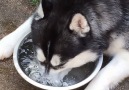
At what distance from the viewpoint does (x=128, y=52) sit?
7.67 ft

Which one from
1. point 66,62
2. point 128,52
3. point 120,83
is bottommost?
point 120,83

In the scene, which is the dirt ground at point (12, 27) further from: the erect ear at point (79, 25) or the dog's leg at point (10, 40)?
the erect ear at point (79, 25)

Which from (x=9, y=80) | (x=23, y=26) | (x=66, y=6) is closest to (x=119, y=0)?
(x=66, y=6)

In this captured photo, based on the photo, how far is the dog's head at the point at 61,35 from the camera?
193cm

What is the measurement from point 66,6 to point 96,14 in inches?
8.6

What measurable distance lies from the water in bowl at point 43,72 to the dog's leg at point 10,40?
13 centimetres

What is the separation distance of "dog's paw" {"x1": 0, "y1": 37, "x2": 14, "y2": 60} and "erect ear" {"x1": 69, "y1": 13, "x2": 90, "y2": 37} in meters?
0.71

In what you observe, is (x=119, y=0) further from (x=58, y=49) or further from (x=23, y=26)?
(x=23, y=26)

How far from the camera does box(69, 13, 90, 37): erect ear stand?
1.83 meters

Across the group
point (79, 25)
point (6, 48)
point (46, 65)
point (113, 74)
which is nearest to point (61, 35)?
point (79, 25)

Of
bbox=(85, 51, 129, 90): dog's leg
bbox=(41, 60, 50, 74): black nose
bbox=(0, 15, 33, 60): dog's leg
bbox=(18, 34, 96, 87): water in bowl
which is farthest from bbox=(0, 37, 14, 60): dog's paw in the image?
bbox=(85, 51, 129, 90): dog's leg

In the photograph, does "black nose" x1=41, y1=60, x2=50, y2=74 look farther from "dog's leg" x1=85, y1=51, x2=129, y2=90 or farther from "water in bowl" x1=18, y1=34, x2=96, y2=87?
"dog's leg" x1=85, y1=51, x2=129, y2=90

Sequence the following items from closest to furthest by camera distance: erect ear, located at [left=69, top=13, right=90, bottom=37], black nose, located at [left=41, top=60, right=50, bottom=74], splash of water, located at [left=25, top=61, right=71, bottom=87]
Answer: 1. erect ear, located at [left=69, top=13, right=90, bottom=37]
2. black nose, located at [left=41, top=60, right=50, bottom=74]
3. splash of water, located at [left=25, top=61, right=71, bottom=87]

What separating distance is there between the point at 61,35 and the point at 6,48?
0.68m
